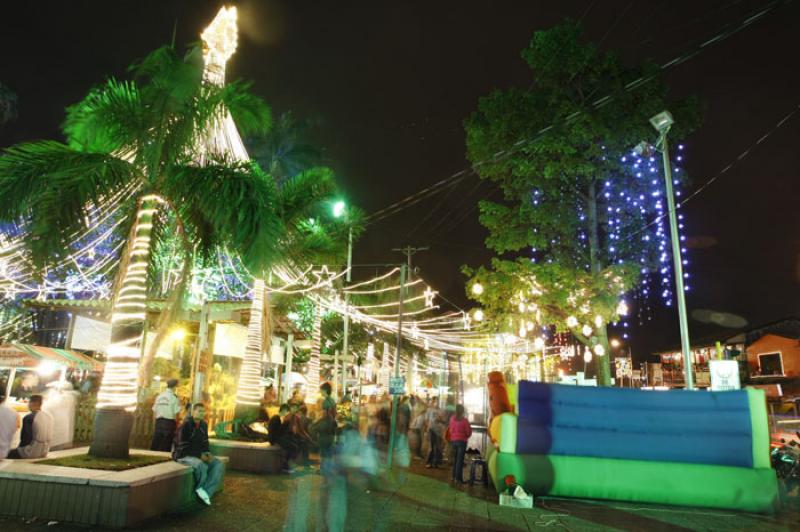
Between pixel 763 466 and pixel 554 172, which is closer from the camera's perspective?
pixel 763 466

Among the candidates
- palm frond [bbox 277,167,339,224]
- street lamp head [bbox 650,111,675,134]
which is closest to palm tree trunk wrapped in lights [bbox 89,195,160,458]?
palm frond [bbox 277,167,339,224]

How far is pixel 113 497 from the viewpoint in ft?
21.0

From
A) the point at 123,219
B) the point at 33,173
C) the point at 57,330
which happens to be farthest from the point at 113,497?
the point at 57,330

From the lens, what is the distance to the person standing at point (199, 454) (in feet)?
26.5

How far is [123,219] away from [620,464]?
34.1ft

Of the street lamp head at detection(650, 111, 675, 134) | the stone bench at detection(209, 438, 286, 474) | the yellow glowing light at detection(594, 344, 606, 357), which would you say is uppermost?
the street lamp head at detection(650, 111, 675, 134)

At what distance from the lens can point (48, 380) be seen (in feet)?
74.7

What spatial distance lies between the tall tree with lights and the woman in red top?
312 inches

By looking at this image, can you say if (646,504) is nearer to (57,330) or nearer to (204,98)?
(204,98)

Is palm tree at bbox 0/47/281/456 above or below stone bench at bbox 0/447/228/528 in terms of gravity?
above

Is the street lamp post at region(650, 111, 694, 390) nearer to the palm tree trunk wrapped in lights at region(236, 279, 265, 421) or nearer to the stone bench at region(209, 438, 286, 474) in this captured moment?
the stone bench at region(209, 438, 286, 474)

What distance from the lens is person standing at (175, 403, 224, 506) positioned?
8087 mm

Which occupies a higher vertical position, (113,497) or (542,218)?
(542,218)

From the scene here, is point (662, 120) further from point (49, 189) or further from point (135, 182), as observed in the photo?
point (49, 189)
